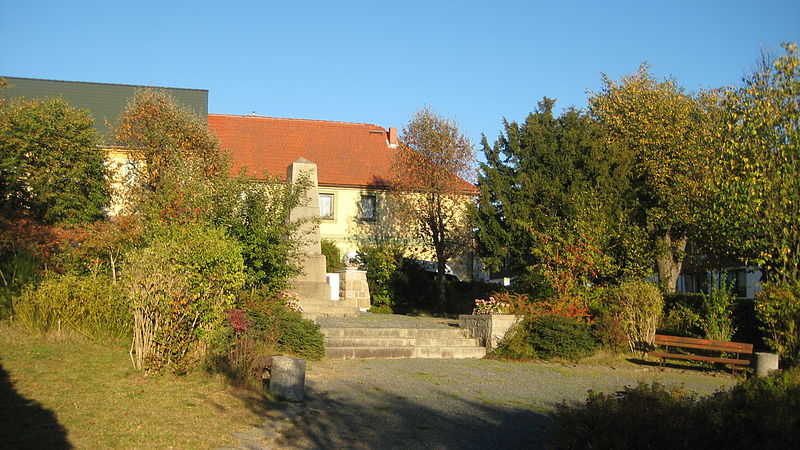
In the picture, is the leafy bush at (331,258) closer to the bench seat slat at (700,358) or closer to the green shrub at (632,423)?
the bench seat slat at (700,358)

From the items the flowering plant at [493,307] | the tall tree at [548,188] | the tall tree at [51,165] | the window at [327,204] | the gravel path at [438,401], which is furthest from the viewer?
the window at [327,204]

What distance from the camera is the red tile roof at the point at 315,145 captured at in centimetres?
3647

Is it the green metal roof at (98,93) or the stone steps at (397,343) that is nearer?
the stone steps at (397,343)

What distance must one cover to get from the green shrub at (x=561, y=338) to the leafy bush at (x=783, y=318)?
3473 mm

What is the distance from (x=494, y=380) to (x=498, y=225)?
1210 centimetres

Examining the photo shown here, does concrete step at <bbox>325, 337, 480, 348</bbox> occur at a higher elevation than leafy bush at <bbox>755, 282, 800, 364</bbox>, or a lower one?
lower

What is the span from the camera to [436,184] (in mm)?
30641

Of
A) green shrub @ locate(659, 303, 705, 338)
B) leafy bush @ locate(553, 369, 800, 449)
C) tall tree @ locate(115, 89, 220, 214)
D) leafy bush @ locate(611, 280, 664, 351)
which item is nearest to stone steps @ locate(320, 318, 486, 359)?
leafy bush @ locate(611, 280, 664, 351)

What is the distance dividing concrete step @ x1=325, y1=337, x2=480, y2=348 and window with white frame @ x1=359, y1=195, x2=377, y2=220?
65.3 feet

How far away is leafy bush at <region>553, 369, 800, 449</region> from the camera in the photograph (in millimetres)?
6285

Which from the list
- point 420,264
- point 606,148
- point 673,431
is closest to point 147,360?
point 673,431

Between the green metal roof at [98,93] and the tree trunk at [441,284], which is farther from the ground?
the green metal roof at [98,93]

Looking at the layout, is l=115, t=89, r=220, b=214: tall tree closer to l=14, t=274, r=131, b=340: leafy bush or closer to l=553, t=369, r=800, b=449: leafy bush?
l=14, t=274, r=131, b=340: leafy bush

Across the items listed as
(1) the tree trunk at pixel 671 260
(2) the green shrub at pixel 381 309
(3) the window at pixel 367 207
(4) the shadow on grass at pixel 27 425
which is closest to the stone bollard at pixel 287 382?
(4) the shadow on grass at pixel 27 425
